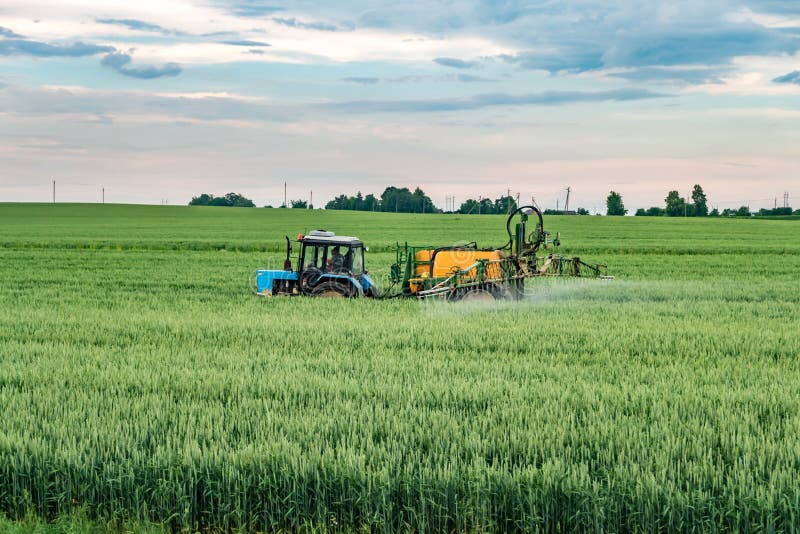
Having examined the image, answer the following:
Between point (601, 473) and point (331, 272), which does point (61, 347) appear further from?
point (601, 473)

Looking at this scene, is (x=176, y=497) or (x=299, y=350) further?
(x=299, y=350)

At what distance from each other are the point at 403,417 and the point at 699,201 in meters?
144

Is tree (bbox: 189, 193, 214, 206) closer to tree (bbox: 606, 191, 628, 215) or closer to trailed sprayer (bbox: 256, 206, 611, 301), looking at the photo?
tree (bbox: 606, 191, 628, 215)

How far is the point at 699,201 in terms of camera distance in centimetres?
14062

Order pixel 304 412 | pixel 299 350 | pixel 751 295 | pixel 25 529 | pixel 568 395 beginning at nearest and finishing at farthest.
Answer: pixel 25 529 < pixel 304 412 < pixel 568 395 < pixel 299 350 < pixel 751 295

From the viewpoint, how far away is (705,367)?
11.4 meters

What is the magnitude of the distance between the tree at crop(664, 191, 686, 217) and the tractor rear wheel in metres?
130

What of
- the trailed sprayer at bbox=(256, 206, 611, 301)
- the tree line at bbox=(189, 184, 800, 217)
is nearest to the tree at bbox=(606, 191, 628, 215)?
the tree line at bbox=(189, 184, 800, 217)

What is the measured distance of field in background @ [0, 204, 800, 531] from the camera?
244 inches

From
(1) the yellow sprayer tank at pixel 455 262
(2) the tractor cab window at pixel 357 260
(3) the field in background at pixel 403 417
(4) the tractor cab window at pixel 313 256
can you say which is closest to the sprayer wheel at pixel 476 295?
(1) the yellow sprayer tank at pixel 455 262

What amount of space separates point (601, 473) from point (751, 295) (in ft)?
59.9

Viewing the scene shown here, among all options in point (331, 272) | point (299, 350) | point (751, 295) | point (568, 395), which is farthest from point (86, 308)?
point (751, 295)

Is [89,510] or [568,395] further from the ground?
[568,395]

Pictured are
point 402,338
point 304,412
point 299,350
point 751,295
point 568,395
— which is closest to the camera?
point 304,412
